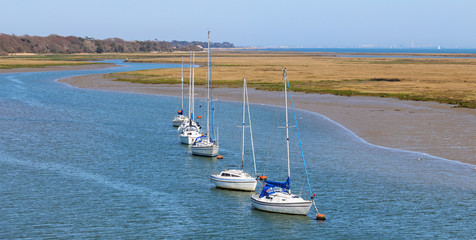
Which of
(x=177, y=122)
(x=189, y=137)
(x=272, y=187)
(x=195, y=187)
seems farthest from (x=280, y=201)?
(x=177, y=122)

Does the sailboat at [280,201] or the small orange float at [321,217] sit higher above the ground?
the sailboat at [280,201]

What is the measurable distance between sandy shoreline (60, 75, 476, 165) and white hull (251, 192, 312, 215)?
20.0 metres

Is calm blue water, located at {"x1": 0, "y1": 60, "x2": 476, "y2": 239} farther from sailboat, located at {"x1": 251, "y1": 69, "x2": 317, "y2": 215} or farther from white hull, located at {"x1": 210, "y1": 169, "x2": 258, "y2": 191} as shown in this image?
white hull, located at {"x1": 210, "y1": 169, "x2": 258, "y2": 191}

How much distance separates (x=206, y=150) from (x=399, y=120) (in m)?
27.8

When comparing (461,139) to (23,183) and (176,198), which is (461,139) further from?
(23,183)

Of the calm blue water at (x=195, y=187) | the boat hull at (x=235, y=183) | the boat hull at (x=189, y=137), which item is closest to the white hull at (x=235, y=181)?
the boat hull at (x=235, y=183)

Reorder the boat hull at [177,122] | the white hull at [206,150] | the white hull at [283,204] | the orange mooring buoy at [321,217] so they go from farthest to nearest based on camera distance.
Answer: the boat hull at [177,122]
the white hull at [206,150]
the white hull at [283,204]
the orange mooring buoy at [321,217]

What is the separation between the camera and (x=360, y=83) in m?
114

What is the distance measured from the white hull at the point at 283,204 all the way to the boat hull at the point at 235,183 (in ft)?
12.9

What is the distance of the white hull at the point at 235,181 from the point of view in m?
39.6

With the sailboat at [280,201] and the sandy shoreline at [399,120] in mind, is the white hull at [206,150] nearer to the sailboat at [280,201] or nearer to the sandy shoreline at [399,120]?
the sailboat at [280,201]

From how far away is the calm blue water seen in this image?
32.1 meters

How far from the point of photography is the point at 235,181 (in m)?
39.8

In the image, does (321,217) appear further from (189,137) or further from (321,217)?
(189,137)
